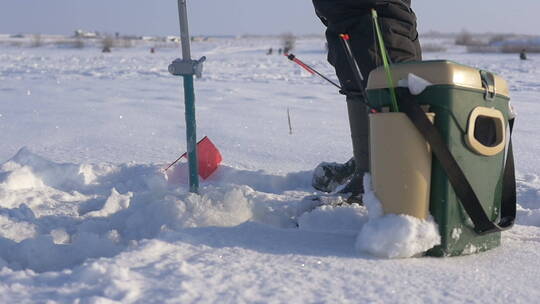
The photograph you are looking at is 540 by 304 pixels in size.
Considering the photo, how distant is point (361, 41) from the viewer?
1.63 meters

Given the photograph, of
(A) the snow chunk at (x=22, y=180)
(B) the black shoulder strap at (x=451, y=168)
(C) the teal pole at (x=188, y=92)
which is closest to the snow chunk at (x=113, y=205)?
(C) the teal pole at (x=188, y=92)

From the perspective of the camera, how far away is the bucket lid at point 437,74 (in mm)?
1130

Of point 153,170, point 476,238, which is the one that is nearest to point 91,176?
point 153,170

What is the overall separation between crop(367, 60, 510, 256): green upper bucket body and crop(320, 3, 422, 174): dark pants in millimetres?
424

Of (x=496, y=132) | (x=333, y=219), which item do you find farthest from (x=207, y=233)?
(x=496, y=132)

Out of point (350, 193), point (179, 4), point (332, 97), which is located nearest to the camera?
point (179, 4)

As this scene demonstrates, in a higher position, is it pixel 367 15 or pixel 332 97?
pixel 367 15

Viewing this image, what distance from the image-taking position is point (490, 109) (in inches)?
47.9

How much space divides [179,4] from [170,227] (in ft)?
2.22

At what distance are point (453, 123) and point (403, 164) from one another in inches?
5.5

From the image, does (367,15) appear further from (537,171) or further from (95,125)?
(95,125)

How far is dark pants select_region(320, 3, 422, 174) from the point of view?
1616mm

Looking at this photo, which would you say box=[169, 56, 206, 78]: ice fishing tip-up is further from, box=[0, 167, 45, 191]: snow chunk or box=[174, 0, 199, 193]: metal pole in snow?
box=[0, 167, 45, 191]: snow chunk

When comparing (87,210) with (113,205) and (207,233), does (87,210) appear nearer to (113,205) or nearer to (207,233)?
(113,205)
